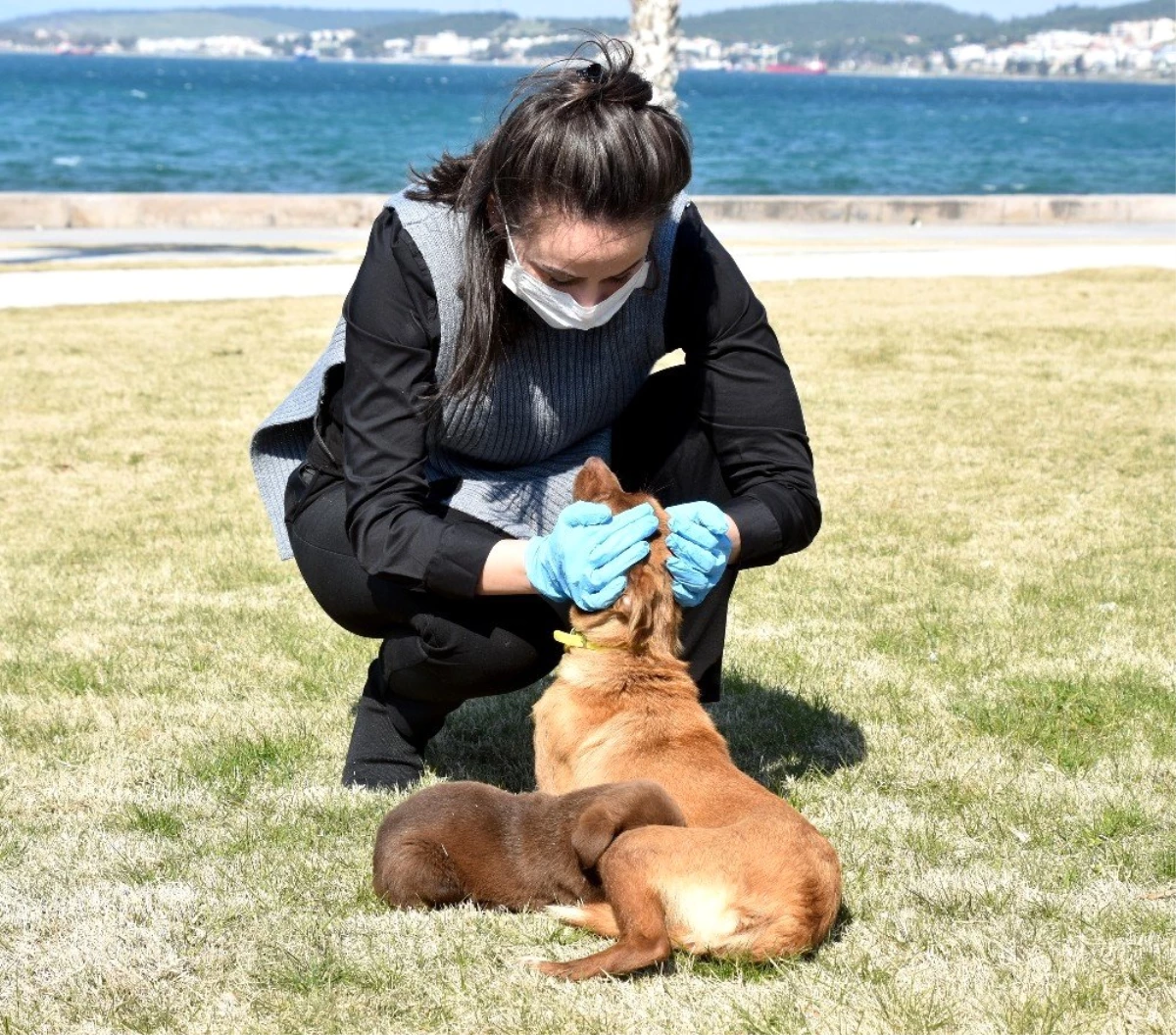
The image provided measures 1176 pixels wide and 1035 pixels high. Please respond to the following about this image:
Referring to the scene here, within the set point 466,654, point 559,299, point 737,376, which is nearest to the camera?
point 559,299

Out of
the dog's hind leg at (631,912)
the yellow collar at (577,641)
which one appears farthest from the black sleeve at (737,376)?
the dog's hind leg at (631,912)

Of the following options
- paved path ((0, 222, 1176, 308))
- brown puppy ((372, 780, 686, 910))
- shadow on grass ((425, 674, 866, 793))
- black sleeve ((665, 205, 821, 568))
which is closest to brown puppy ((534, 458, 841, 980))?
brown puppy ((372, 780, 686, 910))

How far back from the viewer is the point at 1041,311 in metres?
12.6

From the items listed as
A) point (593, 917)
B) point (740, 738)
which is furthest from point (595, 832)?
point (740, 738)

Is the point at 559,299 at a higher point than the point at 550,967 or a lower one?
higher

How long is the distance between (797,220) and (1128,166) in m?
37.2

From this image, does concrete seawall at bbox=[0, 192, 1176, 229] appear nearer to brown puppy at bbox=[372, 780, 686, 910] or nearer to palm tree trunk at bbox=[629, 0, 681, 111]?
palm tree trunk at bbox=[629, 0, 681, 111]

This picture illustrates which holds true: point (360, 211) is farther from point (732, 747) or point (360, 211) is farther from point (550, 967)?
point (550, 967)

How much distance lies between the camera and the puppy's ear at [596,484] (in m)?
3.38

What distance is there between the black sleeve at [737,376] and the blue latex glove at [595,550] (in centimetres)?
55

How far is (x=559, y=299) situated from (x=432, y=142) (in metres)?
61.5

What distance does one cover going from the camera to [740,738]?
433 centimetres

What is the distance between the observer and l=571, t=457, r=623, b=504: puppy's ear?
11.1 feet

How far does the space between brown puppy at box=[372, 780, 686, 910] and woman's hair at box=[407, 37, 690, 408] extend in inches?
39.8
